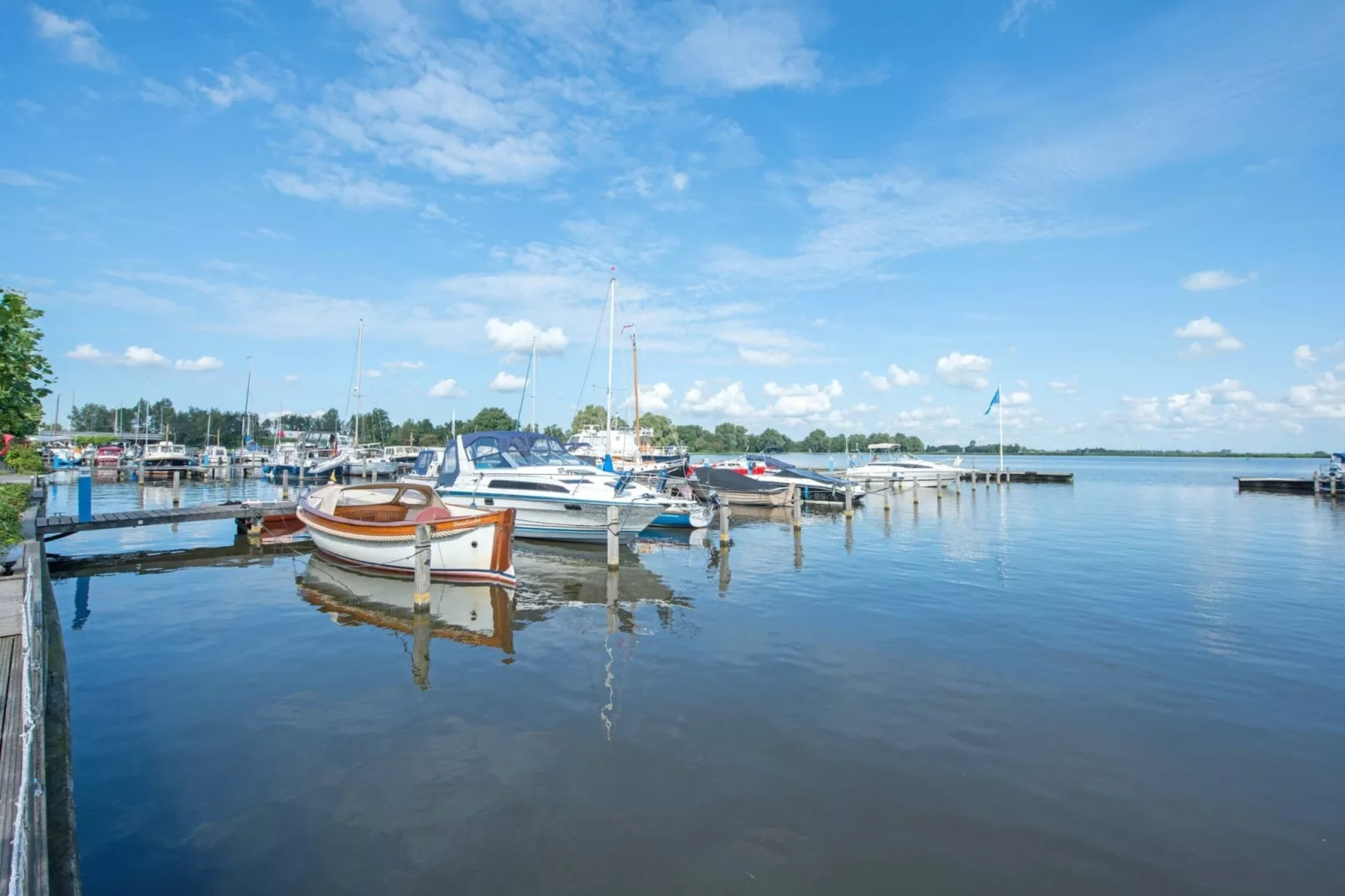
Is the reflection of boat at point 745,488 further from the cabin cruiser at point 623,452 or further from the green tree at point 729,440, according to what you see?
the green tree at point 729,440

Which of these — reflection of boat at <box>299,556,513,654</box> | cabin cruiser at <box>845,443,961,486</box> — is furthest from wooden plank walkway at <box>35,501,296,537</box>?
cabin cruiser at <box>845,443,961,486</box>

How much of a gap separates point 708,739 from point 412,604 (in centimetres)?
800

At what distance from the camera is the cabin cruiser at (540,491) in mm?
19984

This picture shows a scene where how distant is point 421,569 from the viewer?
40.0 feet

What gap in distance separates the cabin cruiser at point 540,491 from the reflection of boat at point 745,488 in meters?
14.5

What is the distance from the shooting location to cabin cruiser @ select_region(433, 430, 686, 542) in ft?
65.6

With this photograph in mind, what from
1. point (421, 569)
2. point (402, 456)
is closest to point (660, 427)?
point (402, 456)

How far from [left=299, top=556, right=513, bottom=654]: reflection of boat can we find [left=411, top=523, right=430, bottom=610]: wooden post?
22cm

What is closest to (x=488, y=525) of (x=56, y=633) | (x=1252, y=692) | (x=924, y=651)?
(x=56, y=633)

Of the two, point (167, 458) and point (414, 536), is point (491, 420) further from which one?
point (414, 536)

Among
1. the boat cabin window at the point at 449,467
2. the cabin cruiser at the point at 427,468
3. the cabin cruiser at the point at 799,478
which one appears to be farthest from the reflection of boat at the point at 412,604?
the cabin cruiser at the point at 799,478

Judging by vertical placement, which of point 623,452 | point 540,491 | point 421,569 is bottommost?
point 421,569

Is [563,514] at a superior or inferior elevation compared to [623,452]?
inferior

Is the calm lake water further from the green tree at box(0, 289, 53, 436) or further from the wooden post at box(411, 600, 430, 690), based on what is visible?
the green tree at box(0, 289, 53, 436)
